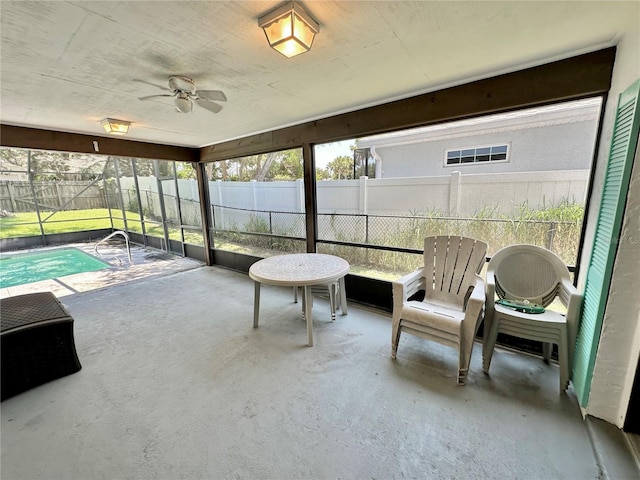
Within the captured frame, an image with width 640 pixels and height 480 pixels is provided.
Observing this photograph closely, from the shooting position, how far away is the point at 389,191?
344 centimetres

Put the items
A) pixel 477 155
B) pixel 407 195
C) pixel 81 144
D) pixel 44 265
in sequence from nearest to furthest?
pixel 407 195, pixel 477 155, pixel 81 144, pixel 44 265

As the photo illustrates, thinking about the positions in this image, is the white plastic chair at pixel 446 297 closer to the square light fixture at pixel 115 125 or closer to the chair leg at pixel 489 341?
the chair leg at pixel 489 341

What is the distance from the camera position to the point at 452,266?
246 cm

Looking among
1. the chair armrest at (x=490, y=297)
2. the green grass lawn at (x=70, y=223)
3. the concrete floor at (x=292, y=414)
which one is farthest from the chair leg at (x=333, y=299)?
the green grass lawn at (x=70, y=223)

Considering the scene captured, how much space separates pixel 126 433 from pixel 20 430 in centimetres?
69

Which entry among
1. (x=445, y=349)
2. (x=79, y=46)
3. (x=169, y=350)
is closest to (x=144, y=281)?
(x=169, y=350)

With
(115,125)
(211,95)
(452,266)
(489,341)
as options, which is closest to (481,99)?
(452,266)

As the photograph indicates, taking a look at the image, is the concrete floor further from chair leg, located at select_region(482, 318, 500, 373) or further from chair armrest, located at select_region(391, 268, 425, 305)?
chair armrest, located at select_region(391, 268, 425, 305)

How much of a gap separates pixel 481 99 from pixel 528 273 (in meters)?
1.53

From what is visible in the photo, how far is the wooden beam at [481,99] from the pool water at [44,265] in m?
5.64

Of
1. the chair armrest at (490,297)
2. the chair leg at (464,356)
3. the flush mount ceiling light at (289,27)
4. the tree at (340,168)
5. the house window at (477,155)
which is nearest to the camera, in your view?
the flush mount ceiling light at (289,27)

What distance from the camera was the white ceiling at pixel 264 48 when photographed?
1298 millimetres

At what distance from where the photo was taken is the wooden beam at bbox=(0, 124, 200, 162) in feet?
10.0

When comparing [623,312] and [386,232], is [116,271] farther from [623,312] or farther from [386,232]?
[623,312]
